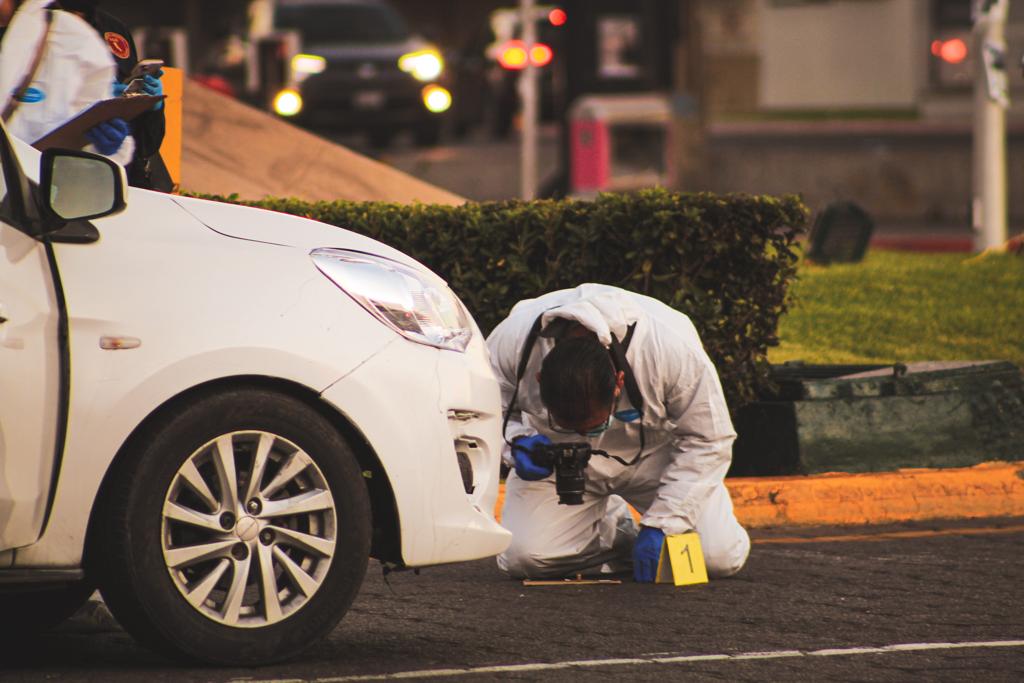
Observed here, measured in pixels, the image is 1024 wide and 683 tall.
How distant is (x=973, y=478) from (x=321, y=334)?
3.86 meters

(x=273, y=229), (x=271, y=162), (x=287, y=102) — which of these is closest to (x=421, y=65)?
(x=287, y=102)

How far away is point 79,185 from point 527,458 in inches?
79.9

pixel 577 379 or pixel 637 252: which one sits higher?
pixel 637 252

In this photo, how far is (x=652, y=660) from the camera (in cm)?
523

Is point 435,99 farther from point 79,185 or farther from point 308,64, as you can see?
point 79,185

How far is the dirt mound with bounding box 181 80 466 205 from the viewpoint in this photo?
10703mm

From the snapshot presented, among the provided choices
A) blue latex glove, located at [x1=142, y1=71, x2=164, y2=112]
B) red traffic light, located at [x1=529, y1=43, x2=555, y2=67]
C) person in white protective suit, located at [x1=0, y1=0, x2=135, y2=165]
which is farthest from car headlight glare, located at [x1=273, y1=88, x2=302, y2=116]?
person in white protective suit, located at [x1=0, y1=0, x2=135, y2=165]

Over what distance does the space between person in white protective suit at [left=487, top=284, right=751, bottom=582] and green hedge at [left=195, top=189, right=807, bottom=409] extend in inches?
52.6

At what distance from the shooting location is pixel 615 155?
65.2ft

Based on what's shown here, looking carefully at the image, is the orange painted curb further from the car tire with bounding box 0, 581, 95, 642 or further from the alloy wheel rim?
the alloy wheel rim

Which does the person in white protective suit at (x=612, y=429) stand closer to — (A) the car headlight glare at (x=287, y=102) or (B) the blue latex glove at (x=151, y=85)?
(B) the blue latex glove at (x=151, y=85)

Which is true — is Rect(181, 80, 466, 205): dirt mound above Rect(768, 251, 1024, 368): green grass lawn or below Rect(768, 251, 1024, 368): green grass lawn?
above

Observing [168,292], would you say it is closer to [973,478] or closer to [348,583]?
[348,583]

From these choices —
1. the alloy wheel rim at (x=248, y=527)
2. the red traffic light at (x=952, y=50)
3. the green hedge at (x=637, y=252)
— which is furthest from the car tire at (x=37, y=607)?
the red traffic light at (x=952, y=50)
